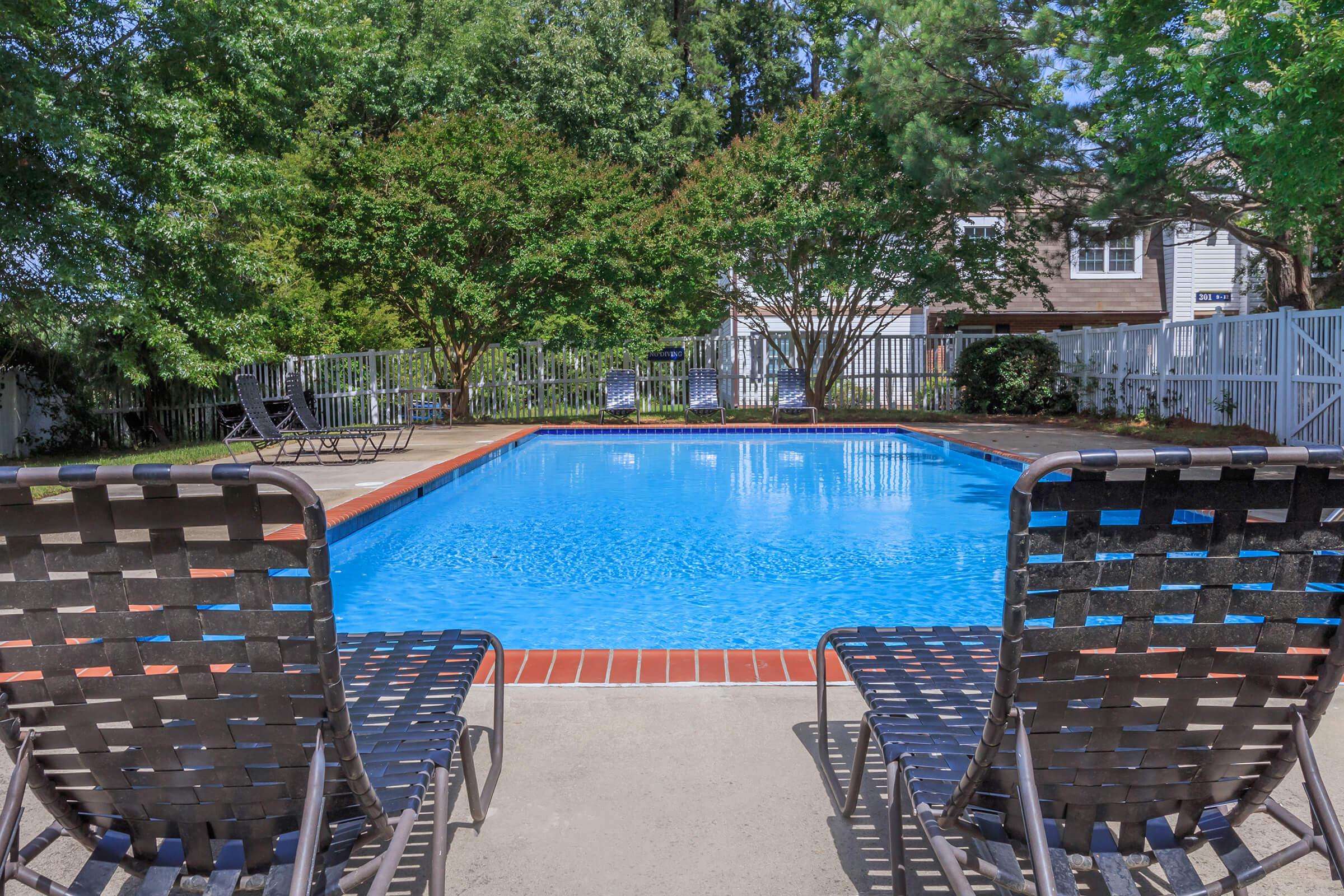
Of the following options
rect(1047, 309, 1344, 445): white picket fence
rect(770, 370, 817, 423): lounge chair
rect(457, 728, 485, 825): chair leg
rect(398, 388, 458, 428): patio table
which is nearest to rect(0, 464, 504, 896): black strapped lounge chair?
rect(457, 728, 485, 825): chair leg

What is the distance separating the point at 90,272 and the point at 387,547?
6.25 metres

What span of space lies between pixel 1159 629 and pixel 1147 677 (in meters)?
0.18

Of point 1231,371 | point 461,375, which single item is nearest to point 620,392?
point 461,375

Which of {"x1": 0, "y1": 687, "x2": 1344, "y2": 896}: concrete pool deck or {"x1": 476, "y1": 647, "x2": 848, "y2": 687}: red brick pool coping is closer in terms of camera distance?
{"x1": 0, "y1": 687, "x2": 1344, "y2": 896}: concrete pool deck

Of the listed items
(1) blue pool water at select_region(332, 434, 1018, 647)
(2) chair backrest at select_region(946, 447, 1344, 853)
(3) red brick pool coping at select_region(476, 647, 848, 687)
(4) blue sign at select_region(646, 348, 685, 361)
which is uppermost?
(4) blue sign at select_region(646, 348, 685, 361)

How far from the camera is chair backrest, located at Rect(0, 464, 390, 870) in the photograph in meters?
1.43

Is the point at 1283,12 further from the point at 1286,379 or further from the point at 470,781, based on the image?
the point at 470,781

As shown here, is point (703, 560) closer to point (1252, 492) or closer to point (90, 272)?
point (1252, 492)

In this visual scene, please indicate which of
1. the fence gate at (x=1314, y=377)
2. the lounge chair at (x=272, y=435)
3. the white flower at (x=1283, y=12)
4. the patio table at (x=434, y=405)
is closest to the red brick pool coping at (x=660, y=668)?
the white flower at (x=1283, y=12)

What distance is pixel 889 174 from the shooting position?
15.4 m

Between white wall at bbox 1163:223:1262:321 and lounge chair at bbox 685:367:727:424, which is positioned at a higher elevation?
white wall at bbox 1163:223:1262:321

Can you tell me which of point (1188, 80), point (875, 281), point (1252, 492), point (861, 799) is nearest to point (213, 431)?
point (875, 281)

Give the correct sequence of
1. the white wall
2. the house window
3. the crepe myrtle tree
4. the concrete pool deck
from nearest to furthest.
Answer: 1. the concrete pool deck
2. the crepe myrtle tree
3. the white wall
4. the house window

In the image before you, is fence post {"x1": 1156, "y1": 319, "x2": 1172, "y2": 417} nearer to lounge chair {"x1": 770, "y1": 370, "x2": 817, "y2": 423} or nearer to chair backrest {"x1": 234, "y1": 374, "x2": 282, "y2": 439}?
lounge chair {"x1": 770, "y1": 370, "x2": 817, "y2": 423}
